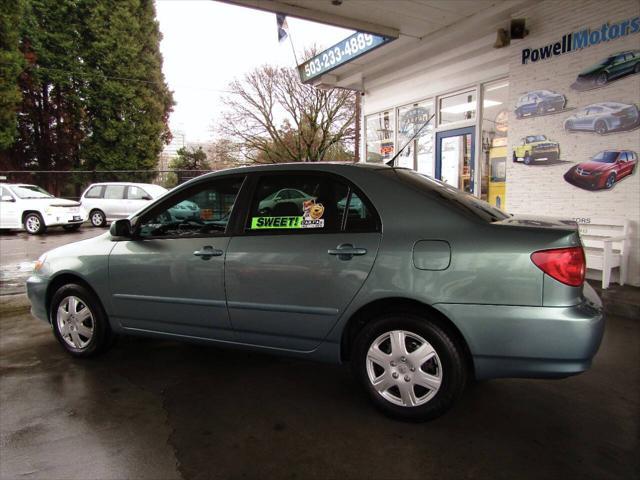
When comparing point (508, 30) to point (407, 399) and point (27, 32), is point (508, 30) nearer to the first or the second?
point (407, 399)

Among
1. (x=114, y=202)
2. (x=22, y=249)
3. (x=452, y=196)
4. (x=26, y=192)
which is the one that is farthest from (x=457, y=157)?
(x=26, y=192)

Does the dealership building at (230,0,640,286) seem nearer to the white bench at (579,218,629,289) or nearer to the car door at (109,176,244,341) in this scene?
the white bench at (579,218,629,289)

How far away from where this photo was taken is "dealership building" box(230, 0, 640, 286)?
6070 mm

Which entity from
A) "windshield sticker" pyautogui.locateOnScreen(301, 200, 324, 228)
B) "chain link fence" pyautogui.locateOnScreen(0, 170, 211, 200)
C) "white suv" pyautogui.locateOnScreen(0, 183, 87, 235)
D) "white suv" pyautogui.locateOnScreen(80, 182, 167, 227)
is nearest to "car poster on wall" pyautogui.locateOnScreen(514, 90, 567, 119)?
"windshield sticker" pyautogui.locateOnScreen(301, 200, 324, 228)

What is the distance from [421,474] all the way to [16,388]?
3044 mm

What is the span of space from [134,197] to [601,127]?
47.9 ft

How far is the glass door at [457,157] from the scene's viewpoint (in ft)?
29.4

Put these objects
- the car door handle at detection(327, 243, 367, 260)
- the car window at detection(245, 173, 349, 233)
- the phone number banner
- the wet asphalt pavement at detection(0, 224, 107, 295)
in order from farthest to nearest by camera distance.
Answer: the phone number banner
the wet asphalt pavement at detection(0, 224, 107, 295)
the car window at detection(245, 173, 349, 233)
the car door handle at detection(327, 243, 367, 260)

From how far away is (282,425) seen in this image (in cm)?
283

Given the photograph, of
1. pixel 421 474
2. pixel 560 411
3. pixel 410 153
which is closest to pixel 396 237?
pixel 421 474

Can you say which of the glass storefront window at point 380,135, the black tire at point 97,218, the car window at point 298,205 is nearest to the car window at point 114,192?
the black tire at point 97,218

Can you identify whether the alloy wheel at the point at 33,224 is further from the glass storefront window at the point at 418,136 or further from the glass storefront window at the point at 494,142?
the glass storefront window at the point at 494,142

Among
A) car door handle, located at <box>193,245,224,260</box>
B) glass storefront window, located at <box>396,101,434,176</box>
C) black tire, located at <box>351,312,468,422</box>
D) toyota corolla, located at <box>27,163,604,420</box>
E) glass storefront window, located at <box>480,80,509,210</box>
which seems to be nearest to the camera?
toyota corolla, located at <box>27,163,604,420</box>

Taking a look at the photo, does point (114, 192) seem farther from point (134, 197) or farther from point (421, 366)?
point (421, 366)
